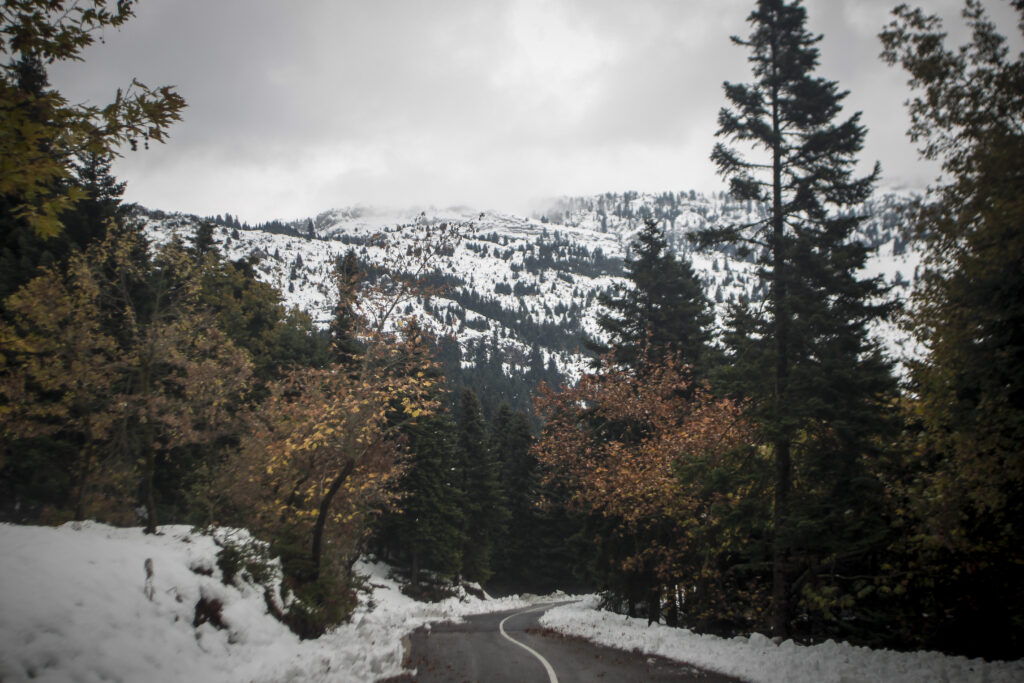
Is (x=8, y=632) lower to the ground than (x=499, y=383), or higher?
lower

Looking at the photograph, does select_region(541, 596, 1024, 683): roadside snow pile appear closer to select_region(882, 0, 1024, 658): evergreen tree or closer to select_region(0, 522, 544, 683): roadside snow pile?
select_region(882, 0, 1024, 658): evergreen tree

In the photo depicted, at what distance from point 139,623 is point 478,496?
4083 centimetres

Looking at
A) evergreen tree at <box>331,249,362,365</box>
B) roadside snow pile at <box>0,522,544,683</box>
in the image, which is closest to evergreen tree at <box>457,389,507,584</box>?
evergreen tree at <box>331,249,362,365</box>

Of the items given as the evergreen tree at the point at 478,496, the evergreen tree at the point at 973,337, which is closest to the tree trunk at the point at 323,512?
the evergreen tree at the point at 973,337

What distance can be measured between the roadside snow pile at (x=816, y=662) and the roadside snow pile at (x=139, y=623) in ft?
22.4

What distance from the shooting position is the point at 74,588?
24.4ft

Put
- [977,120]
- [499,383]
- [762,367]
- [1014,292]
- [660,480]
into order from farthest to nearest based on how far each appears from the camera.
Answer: [499,383] < [660,480] < [762,367] < [977,120] < [1014,292]

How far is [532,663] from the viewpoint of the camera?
13.0 meters

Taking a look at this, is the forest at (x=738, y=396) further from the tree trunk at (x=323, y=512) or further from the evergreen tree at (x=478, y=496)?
the evergreen tree at (x=478, y=496)

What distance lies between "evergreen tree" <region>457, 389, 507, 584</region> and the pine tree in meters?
35.0

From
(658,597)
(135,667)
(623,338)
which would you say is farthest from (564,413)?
(135,667)

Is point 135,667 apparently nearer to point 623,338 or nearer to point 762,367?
point 762,367

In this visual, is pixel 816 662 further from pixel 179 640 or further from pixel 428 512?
pixel 428 512

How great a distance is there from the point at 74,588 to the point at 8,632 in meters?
1.31
